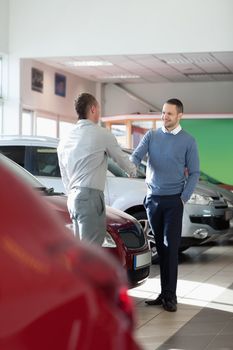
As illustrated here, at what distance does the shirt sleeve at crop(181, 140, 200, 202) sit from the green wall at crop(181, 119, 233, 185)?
1116cm

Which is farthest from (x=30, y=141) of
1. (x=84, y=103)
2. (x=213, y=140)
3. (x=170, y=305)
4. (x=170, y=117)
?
(x=213, y=140)

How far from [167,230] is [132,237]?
1.11ft

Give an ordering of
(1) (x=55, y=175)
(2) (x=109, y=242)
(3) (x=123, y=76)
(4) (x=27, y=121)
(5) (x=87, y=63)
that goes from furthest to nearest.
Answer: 1. (3) (x=123, y=76)
2. (4) (x=27, y=121)
3. (5) (x=87, y=63)
4. (1) (x=55, y=175)
5. (2) (x=109, y=242)

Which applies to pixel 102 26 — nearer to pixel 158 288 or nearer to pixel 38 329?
pixel 158 288

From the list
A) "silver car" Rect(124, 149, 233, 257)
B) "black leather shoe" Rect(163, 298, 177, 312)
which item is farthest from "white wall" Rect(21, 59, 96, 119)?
"black leather shoe" Rect(163, 298, 177, 312)

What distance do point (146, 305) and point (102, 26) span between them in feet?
34.8

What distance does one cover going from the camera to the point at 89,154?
Result: 5.34 meters

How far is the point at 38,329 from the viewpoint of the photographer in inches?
59.3

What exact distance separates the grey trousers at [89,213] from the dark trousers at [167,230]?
1.17 meters

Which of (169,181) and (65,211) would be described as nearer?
(65,211)

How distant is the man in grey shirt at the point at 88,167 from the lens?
5309 millimetres

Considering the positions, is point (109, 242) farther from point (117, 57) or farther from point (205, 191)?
point (117, 57)

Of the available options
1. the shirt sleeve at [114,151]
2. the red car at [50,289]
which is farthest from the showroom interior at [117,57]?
the red car at [50,289]

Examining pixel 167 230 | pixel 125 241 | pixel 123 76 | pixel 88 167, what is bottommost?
pixel 125 241
